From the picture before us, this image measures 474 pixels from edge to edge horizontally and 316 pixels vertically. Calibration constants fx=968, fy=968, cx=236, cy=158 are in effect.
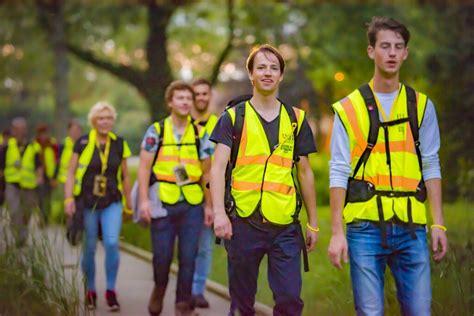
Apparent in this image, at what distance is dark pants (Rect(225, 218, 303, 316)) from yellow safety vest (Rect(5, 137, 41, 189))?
8.75 m

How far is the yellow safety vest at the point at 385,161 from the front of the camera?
4.81 m

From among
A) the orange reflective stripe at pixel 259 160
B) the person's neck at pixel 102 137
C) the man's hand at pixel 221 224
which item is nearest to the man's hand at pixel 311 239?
the orange reflective stripe at pixel 259 160

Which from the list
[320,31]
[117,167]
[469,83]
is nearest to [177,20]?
[320,31]

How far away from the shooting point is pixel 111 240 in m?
Answer: 8.34

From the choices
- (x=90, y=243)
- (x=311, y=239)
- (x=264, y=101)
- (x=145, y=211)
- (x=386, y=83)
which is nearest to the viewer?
(x=386, y=83)

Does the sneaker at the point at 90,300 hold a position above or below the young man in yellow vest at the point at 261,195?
below

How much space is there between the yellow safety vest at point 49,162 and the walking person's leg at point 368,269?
1202 centimetres

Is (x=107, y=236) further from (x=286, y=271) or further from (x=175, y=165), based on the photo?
(x=286, y=271)

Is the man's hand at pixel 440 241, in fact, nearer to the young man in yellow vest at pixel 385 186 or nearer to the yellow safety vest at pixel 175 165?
the young man in yellow vest at pixel 385 186

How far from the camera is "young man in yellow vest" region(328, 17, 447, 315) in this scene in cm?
477

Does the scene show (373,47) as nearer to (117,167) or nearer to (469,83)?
(117,167)

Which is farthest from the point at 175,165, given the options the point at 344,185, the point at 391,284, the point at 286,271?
the point at 344,185


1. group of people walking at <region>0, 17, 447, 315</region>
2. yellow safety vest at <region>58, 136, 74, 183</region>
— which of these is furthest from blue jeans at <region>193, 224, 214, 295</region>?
yellow safety vest at <region>58, 136, 74, 183</region>

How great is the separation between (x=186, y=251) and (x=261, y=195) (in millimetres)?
2336
